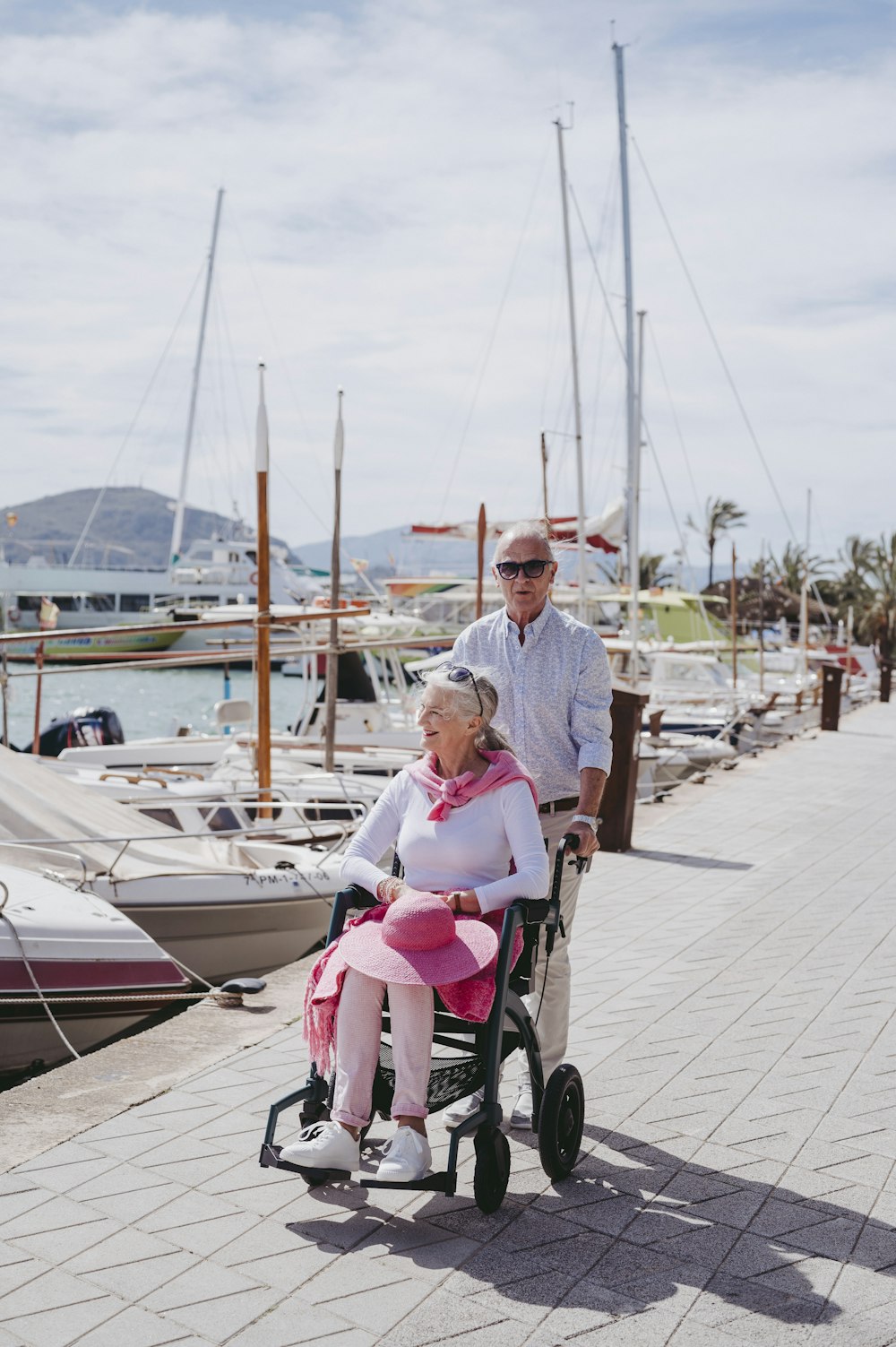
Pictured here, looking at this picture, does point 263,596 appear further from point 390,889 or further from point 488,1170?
point 488,1170

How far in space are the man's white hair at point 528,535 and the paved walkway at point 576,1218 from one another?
1.83m

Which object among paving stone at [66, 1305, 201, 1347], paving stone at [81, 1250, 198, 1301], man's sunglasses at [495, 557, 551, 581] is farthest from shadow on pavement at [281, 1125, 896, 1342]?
man's sunglasses at [495, 557, 551, 581]

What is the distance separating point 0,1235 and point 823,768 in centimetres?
1419

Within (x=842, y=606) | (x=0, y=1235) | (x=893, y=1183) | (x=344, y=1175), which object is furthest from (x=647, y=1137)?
(x=842, y=606)

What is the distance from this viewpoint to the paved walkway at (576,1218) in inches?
115

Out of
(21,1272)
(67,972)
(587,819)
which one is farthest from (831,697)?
(21,1272)

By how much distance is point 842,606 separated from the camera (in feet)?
218

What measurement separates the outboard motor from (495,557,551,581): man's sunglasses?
1534 cm

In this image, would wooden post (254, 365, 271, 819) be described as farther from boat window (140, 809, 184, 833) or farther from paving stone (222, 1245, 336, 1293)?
paving stone (222, 1245, 336, 1293)

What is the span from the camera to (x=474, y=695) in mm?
3809

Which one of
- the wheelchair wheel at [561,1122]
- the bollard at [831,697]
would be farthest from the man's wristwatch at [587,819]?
the bollard at [831,697]

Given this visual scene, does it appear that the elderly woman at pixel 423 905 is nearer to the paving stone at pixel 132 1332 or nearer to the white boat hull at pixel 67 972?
the paving stone at pixel 132 1332

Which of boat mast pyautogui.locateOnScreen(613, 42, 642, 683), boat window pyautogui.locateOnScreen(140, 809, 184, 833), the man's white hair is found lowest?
boat window pyautogui.locateOnScreen(140, 809, 184, 833)

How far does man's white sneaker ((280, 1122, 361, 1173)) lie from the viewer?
3.36m
